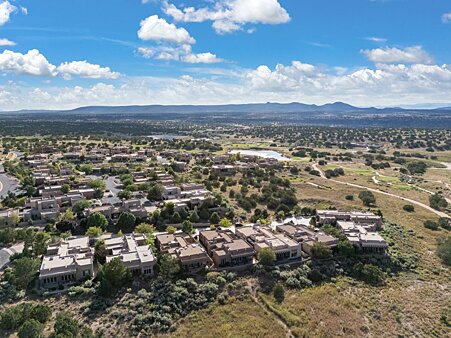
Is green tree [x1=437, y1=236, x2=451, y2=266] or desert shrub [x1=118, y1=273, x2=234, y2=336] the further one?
green tree [x1=437, y1=236, x2=451, y2=266]

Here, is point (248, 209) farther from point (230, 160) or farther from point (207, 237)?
point (230, 160)

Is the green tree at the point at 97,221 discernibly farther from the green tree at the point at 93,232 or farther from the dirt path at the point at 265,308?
the dirt path at the point at 265,308

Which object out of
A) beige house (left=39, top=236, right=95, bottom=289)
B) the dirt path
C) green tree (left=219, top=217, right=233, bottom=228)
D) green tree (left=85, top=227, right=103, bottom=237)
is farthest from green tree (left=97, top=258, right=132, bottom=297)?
green tree (left=219, top=217, right=233, bottom=228)

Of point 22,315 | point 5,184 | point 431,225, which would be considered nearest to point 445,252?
point 431,225

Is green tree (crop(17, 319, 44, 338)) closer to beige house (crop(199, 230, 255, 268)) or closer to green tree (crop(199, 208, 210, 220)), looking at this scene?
beige house (crop(199, 230, 255, 268))

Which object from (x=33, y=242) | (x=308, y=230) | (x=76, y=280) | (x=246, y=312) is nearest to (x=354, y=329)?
(x=246, y=312)
